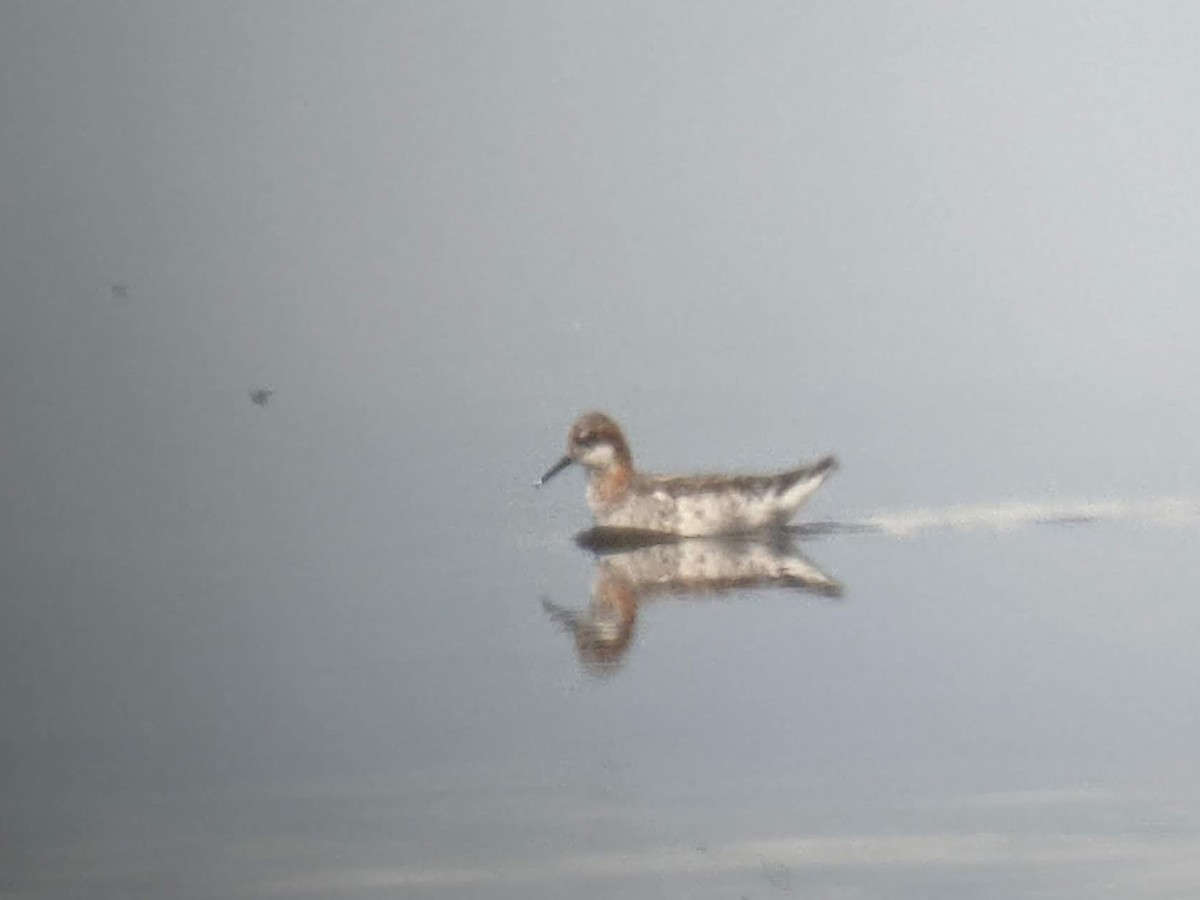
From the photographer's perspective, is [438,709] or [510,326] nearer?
[438,709]

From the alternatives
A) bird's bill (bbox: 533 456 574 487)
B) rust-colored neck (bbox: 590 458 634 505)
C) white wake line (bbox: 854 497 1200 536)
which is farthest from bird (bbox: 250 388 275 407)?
white wake line (bbox: 854 497 1200 536)

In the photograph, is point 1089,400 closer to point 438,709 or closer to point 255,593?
point 255,593

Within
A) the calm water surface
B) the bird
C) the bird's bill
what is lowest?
the calm water surface

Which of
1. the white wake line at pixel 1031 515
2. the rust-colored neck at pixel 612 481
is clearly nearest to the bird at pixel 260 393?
the rust-colored neck at pixel 612 481

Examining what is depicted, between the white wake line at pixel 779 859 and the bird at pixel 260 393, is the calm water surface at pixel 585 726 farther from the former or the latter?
the bird at pixel 260 393

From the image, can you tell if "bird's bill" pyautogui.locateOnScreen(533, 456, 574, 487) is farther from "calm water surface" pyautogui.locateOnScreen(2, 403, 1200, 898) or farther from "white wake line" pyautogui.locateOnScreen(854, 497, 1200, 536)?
"white wake line" pyautogui.locateOnScreen(854, 497, 1200, 536)

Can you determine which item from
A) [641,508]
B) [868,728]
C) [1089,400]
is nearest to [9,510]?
[641,508]

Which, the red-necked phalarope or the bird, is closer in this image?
the red-necked phalarope
